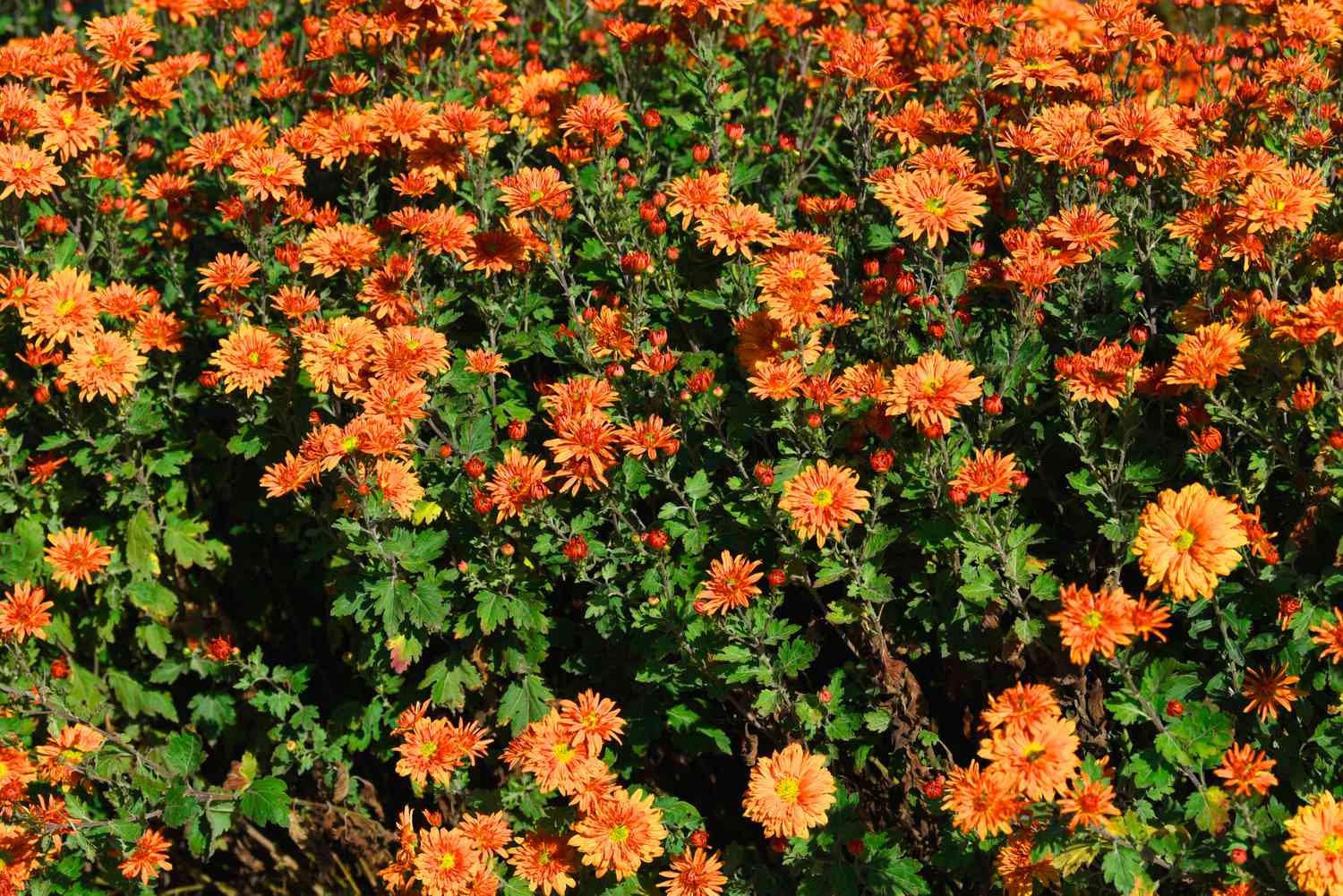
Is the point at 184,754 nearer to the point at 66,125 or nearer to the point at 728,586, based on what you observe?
the point at 728,586

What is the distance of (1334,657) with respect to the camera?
2.60 m

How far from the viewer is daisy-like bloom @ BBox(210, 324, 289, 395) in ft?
11.5

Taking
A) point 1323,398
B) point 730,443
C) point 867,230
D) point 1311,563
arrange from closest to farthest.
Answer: point 1323,398 < point 1311,563 < point 730,443 < point 867,230

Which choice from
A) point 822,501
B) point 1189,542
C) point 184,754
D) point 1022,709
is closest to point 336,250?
point 184,754

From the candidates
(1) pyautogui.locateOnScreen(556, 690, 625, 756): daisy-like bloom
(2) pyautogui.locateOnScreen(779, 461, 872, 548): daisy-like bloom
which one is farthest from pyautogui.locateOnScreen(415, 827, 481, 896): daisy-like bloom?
(2) pyautogui.locateOnScreen(779, 461, 872, 548): daisy-like bloom

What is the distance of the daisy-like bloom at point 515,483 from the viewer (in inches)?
123

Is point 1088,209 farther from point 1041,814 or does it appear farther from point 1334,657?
point 1041,814

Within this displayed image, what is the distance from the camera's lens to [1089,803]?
8.10 ft

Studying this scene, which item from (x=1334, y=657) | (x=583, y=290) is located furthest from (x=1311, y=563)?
(x=583, y=290)

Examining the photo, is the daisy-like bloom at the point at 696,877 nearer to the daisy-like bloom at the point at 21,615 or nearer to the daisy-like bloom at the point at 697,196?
the daisy-like bloom at the point at 697,196

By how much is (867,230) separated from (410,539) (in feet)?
5.33

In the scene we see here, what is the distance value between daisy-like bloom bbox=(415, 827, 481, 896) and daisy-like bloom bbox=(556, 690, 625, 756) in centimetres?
42

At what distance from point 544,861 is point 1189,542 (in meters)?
1.78

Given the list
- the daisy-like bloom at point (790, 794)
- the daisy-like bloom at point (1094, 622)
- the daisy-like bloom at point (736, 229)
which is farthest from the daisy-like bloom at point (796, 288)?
the daisy-like bloom at point (790, 794)
